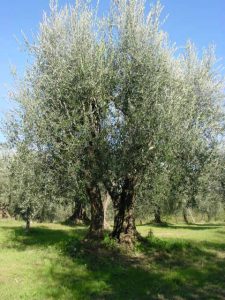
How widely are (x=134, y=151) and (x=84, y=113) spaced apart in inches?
110

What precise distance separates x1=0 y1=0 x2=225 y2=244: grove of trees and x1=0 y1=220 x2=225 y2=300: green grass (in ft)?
7.99

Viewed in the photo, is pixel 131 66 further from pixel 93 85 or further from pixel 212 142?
pixel 212 142

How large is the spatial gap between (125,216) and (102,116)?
19.7 ft

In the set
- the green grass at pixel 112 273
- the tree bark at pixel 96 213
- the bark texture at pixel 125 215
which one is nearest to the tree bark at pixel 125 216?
the bark texture at pixel 125 215

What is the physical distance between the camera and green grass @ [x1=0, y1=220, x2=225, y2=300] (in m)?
13.2

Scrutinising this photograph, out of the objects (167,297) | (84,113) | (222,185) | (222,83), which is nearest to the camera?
(167,297)

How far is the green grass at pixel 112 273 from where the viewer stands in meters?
13.2

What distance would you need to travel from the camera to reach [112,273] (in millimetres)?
16234

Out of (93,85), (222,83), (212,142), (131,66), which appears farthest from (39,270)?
(222,83)

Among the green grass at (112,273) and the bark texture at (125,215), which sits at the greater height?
the bark texture at (125,215)

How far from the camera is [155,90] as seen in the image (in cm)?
1867

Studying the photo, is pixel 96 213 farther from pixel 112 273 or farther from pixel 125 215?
pixel 112 273

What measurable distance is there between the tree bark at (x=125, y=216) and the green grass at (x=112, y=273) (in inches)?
37.4

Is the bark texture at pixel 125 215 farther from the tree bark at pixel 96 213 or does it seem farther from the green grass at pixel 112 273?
the green grass at pixel 112 273
